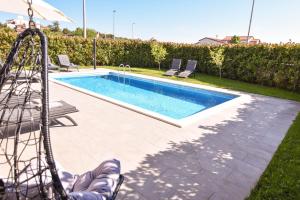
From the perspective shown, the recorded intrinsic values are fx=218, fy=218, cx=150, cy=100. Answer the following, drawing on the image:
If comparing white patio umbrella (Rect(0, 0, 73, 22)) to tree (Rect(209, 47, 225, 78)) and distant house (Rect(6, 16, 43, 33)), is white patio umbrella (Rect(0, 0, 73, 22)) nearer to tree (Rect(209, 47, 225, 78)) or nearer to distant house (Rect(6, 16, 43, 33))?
distant house (Rect(6, 16, 43, 33))

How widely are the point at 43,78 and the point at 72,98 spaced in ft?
23.7

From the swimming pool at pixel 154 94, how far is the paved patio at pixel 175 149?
242cm

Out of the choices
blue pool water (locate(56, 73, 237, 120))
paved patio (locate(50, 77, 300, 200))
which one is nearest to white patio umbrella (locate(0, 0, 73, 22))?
paved patio (locate(50, 77, 300, 200))

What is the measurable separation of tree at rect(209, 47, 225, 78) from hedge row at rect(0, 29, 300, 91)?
415 mm

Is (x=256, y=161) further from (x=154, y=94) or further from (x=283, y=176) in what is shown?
(x=154, y=94)

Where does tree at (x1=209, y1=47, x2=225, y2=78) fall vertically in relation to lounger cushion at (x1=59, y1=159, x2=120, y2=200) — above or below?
above

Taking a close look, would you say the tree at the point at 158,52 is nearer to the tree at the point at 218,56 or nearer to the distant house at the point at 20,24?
the tree at the point at 218,56

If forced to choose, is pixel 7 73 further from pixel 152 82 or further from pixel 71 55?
A: pixel 71 55

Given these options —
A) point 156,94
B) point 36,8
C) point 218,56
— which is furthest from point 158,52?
point 36,8

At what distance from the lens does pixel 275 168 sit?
434 cm

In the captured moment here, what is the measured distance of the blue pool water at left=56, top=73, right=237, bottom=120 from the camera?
9938 mm

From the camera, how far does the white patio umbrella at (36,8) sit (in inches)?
189

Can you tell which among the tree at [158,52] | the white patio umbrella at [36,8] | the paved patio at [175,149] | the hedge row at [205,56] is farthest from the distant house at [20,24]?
the tree at [158,52]

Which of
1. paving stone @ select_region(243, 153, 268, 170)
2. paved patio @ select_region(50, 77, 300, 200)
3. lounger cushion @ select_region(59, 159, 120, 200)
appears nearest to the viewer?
lounger cushion @ select_region(59, 159, 120, 200)
